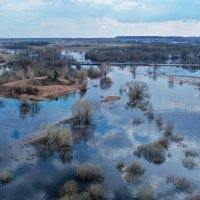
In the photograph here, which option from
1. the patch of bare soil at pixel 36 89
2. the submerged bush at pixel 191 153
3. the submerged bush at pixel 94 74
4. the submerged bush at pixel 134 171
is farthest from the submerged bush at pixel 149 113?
the submerged bush at pixel 94 74

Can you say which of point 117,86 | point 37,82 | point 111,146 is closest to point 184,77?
point 117,86

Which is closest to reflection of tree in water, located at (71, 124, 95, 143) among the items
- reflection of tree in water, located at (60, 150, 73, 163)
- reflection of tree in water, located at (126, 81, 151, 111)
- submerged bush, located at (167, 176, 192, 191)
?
reflection of tree in water, located at (60, 150, 73, 163)

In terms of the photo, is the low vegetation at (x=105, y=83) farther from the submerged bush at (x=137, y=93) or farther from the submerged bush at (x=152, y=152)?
the submerged bush at (x=152, y=152)

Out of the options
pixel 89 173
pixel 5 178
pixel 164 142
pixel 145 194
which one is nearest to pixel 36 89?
pixel 164 142

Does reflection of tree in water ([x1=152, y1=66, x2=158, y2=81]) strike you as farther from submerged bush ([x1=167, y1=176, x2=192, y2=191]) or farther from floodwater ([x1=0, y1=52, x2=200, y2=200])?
submerged bush ([x1=167, y1=176, x2=192, y2=191])

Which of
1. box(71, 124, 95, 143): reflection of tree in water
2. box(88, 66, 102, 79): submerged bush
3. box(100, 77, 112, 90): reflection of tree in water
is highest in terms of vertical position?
box(88, 66, 102, 79): submerged bush

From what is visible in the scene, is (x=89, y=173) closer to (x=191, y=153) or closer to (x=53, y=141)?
(x=53, y=141)

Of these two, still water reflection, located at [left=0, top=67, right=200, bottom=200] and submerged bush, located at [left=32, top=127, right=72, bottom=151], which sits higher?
submerged bush, located at [left=32, top=127, right=72, bottom=151]
